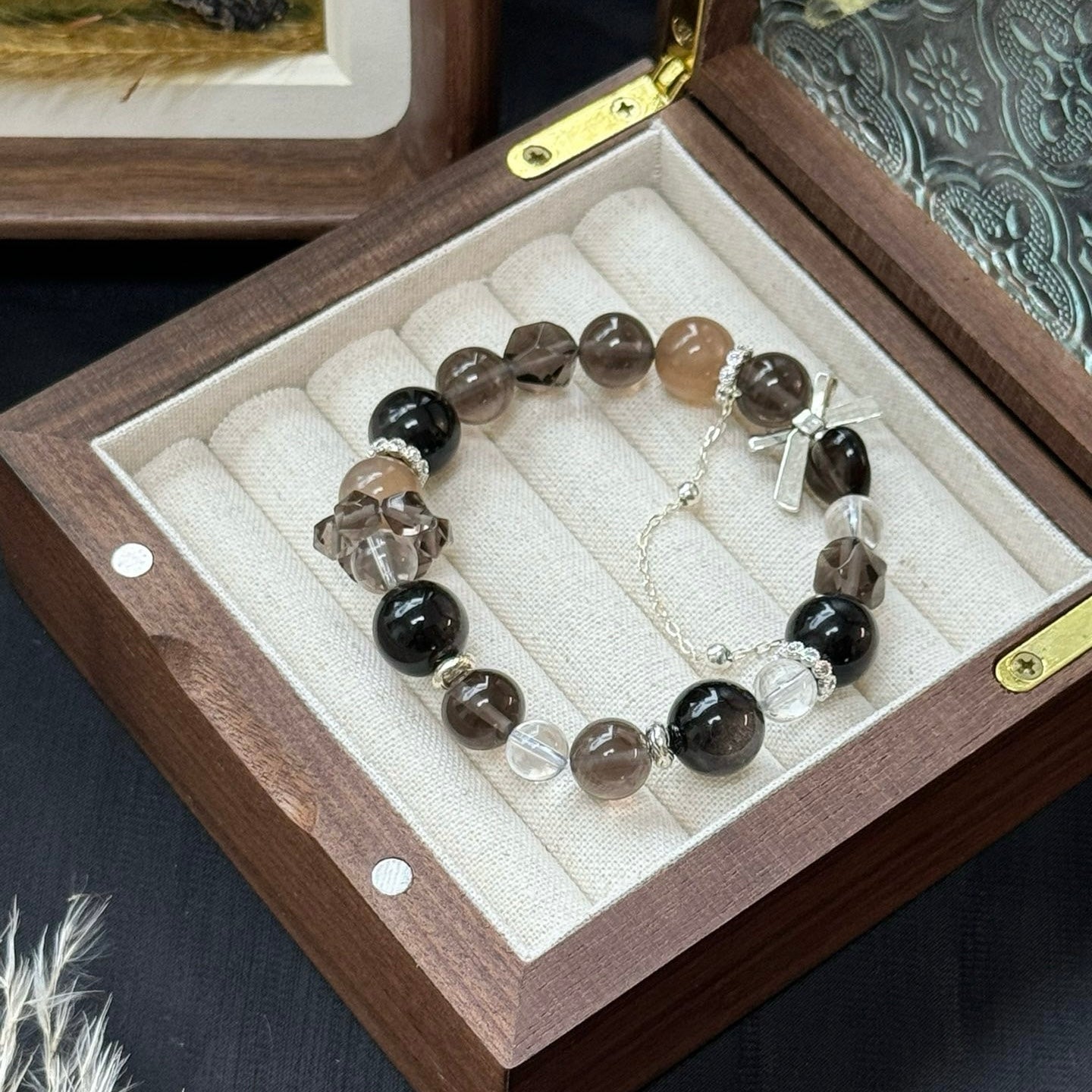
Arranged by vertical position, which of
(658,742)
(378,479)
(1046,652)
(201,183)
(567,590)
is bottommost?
(1046,652)

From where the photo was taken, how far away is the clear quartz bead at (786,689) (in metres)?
1.03

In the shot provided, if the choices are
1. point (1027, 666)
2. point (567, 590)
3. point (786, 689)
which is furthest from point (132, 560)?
point (1027, 666)

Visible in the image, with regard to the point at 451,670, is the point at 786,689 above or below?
below

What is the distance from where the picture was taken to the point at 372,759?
1.01 meters

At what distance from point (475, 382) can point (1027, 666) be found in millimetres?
363

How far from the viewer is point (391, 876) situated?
0.92 m

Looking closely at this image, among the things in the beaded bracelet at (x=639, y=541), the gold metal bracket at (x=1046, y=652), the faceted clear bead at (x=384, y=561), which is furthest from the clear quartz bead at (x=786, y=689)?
the faceted clear bead at (x=384, y=561)

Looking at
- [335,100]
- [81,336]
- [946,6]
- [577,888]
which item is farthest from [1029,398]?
[81,336]

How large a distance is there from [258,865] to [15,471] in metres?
0.26

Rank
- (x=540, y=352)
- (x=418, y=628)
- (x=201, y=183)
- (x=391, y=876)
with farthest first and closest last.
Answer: (x=201, y=183) < (x=540, y=352) < (x=418, y=628) < (x=391, y=876)

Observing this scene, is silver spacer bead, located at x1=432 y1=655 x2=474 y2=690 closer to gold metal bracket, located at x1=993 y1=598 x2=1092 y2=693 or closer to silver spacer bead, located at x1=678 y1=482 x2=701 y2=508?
silver spacer bead, located at x1=678 y1=482 x2=701 y2=508

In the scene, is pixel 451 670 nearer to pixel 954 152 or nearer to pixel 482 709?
pixel 482 709

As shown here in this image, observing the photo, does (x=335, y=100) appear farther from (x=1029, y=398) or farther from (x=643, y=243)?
(x=1029, y=398)

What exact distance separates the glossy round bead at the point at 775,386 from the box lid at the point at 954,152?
77 millimetres
